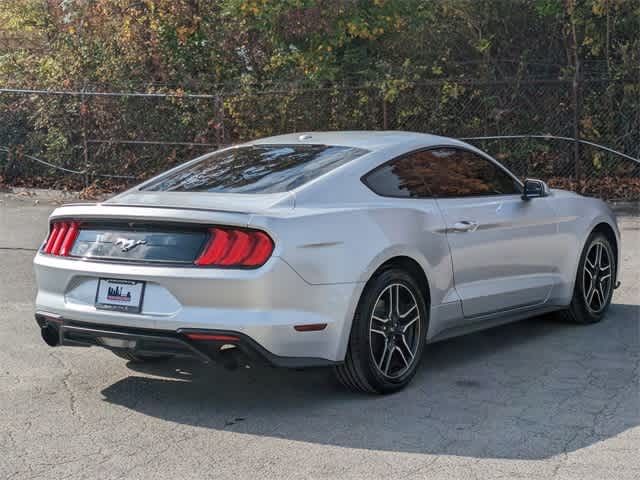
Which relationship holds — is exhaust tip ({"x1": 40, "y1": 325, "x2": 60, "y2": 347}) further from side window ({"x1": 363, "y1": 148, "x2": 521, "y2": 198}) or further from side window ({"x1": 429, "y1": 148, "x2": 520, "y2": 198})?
side window ({"x1": 429, "y1": 148, "x2": 520, "y2": 198})

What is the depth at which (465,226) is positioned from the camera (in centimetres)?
699

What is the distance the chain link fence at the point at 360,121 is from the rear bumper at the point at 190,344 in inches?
410

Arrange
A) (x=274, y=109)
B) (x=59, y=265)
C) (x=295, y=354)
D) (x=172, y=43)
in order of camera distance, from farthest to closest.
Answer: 1. (x=172, y=43)
2. (x=274, y=109)
3. (x=59, y=265)
4. (x=295, y=354)

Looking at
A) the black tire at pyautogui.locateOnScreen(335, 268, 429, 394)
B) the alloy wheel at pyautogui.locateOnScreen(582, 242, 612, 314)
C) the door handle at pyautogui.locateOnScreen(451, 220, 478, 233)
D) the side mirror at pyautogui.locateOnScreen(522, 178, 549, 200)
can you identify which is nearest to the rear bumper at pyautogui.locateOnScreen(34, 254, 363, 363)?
the black tire at pyautogui.locateOnScreen(335, 268, 429, 394)

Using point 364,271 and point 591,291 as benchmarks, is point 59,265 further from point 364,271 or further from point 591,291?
point 591,291

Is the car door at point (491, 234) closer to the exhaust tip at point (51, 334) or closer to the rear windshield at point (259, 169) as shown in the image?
the rear windshield at point (259, 169)

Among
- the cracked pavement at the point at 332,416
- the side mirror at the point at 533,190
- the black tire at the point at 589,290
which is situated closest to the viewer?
the cracked pavement at the point at 332,416

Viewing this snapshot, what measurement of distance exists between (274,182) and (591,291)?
9.70 ft

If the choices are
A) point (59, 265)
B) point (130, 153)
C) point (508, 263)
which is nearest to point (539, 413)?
point (508, 263)

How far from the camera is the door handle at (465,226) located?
22.7ft

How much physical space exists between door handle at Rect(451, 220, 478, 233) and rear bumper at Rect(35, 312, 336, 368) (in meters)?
1.37

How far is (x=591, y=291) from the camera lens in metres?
8.32

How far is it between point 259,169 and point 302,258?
110 centimetres

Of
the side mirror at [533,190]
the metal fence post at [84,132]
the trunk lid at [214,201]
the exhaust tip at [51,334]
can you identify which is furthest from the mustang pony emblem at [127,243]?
the metal fence post at [84,132]
